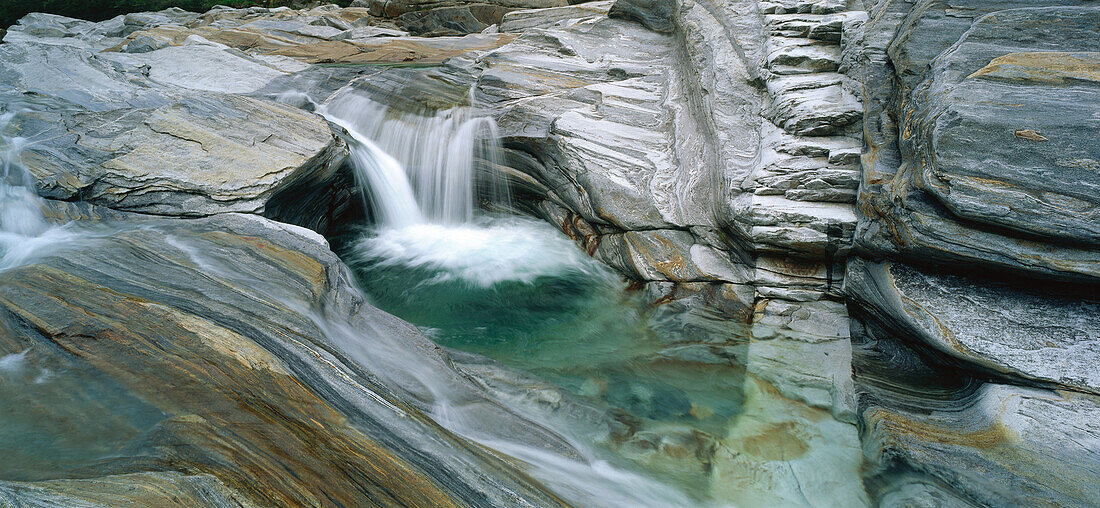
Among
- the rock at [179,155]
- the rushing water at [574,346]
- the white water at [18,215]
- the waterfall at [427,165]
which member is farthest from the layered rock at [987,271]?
the white water at [18,215]

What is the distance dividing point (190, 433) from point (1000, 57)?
5.54m

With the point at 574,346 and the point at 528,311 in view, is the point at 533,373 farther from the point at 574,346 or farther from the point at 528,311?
the point at 528,311

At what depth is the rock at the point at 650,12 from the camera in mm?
9383

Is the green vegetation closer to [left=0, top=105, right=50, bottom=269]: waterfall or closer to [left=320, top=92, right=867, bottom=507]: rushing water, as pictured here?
[left=320, top=92, right=867, bottom=507]: rushing water

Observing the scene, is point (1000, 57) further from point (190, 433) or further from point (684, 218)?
point (190, 433)

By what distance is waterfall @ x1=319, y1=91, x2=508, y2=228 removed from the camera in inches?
297

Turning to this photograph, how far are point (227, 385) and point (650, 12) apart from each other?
9.15 m

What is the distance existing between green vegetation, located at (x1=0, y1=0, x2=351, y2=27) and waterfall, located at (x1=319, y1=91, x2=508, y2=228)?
1877 cm

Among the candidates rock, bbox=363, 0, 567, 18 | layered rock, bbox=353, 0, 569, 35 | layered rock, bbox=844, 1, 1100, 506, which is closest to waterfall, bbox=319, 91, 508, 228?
layered rock, bbox=844, 1, 1100, 506

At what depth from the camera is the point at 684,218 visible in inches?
229

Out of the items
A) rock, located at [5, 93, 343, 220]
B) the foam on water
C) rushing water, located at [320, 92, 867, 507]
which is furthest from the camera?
the foam on water

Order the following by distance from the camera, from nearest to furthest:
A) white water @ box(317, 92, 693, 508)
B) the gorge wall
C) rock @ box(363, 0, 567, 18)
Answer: the gorge wall, white water @ box(317, 92, 693, 508), rock @ box(363, 0, 567, 18)

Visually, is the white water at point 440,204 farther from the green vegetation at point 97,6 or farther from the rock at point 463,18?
the green vegetation at point 97,6

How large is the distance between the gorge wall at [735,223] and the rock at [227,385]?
0.02 meters
